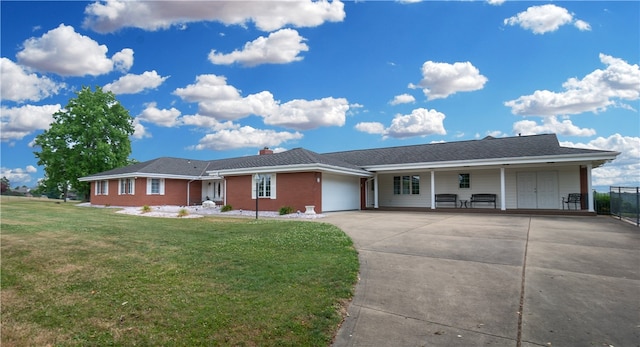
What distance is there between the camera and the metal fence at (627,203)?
1228 centimetres

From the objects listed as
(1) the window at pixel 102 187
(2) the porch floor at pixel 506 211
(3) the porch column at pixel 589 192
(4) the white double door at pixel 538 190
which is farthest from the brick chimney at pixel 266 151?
(3) the porch column at pixel 589 192

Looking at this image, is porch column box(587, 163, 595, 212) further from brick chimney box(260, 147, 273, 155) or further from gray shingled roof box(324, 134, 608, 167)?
brick chimney box(260, 147, 273, 155)

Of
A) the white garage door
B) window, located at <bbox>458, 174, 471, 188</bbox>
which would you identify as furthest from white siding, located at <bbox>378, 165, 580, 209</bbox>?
the white garage door

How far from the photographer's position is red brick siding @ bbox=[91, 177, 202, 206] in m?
26.7

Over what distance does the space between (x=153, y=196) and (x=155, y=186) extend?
800 millimetres

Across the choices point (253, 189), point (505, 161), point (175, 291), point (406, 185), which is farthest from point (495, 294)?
point (406, 185)

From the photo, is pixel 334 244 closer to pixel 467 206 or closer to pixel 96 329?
pixel 96 329

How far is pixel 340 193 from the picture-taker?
20812 millimetres

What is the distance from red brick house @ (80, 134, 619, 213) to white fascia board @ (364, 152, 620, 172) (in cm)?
3

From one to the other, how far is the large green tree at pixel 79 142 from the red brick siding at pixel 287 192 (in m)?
22.2

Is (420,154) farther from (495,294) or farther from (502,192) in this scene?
(495,294)

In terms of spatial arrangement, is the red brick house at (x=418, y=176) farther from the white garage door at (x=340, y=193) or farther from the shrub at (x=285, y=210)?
the shrub at (x=285, y=210)

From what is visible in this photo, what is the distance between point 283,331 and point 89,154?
39331 millimetres

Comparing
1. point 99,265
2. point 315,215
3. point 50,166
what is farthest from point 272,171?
point 50,166
